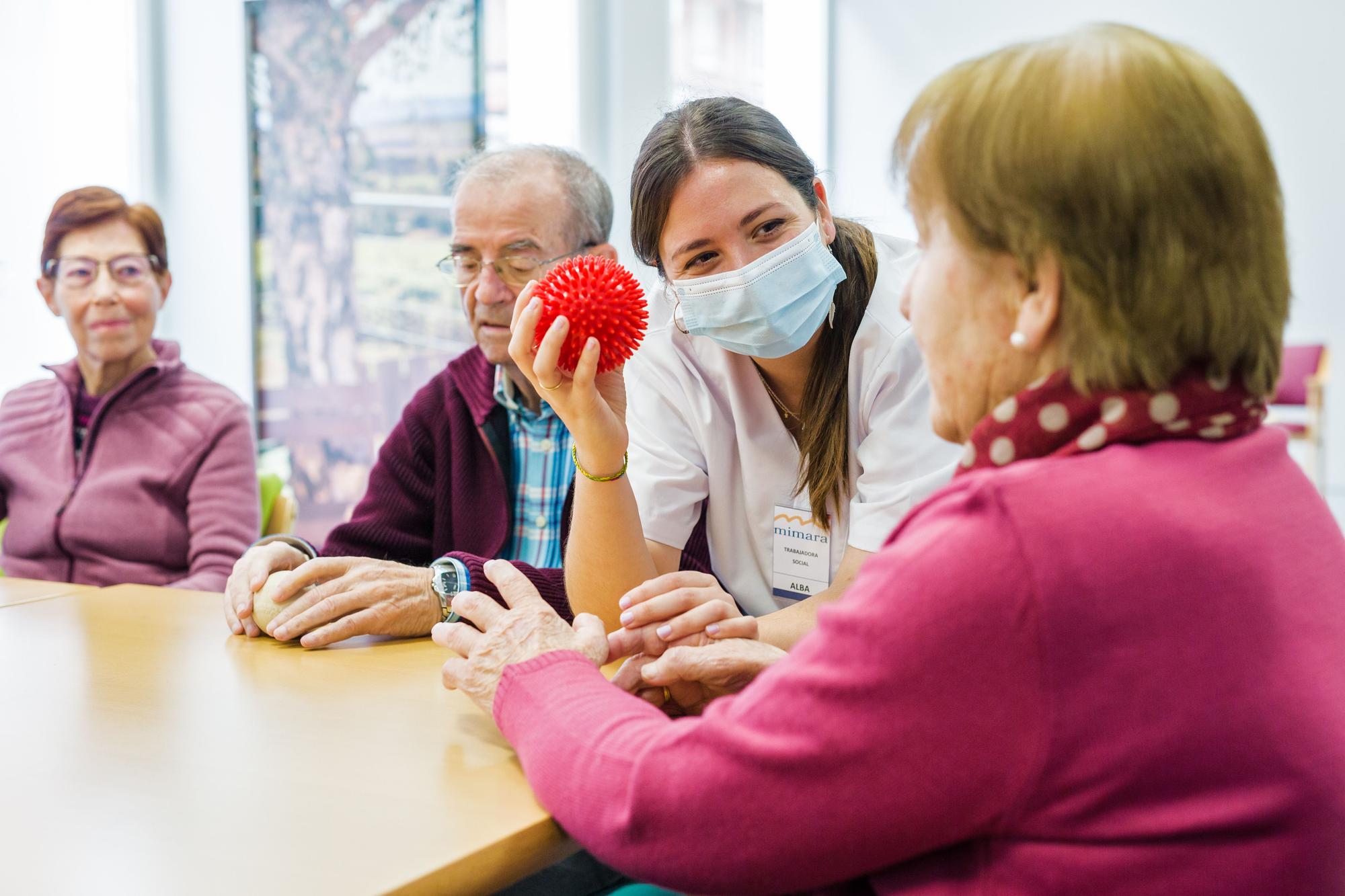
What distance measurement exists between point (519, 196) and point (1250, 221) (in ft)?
4.71

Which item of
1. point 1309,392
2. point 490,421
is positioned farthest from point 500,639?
point 1309,392

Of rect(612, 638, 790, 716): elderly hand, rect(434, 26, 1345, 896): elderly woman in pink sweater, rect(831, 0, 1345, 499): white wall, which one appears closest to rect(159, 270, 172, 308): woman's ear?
rect(612, 638, 790, 716): elderly hand

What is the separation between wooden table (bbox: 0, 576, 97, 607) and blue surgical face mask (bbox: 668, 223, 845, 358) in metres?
1.07

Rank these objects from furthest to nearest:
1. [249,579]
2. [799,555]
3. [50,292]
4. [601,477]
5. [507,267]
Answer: [50,292]
[507,267]
[799,555]
[601,477]
[249,579]

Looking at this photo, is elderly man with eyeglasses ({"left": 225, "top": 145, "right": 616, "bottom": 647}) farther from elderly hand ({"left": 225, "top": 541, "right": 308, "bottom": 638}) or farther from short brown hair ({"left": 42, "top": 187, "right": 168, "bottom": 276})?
short brown hair ({"left": 42, "top": 187, "right": 168, "bottom": 276})

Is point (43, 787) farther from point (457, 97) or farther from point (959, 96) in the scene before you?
point (457, 97)

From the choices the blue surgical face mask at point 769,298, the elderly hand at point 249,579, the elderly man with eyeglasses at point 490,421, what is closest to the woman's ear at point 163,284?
the elderly man with eyeglasses at point 490,421

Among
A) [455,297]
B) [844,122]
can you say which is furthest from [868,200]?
[455,297]

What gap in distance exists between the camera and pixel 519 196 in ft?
6.64

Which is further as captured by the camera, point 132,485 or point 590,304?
point 132,485

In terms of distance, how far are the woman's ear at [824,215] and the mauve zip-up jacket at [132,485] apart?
1.40 metres

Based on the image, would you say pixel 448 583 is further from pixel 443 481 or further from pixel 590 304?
pixel 443 481

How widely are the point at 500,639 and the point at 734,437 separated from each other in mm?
770

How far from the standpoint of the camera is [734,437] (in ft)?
6.05
